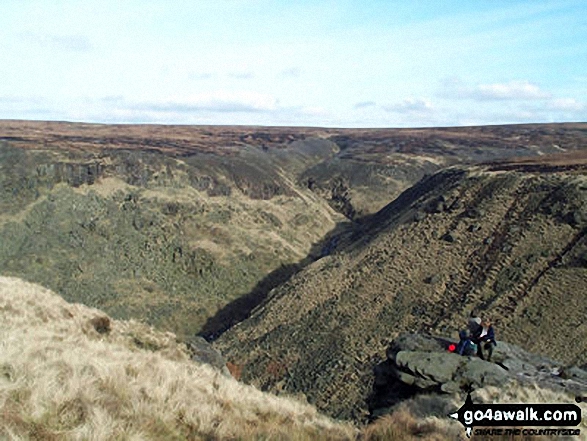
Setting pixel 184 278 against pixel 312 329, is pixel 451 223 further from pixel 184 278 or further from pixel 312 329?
pixel 184 278

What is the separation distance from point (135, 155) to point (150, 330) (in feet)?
165

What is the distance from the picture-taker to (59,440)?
6152 mm

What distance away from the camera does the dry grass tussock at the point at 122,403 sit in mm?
6621

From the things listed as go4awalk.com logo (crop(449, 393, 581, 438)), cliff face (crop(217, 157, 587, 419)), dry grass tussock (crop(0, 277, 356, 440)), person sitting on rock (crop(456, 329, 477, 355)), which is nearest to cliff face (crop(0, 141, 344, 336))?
cliff face (crop(217, 157, 587, 419))

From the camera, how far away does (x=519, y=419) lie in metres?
8.15

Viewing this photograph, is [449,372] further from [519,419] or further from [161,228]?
[161,228]

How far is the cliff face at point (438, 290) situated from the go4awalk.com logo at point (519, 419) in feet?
53.1

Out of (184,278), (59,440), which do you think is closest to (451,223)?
(184,278)

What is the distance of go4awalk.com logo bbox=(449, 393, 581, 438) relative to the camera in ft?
25.9

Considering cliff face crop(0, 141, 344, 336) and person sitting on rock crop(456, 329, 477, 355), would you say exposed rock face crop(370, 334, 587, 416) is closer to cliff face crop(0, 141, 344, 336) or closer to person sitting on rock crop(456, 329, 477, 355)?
person sitting on rock crop(456, 329, 477, 355)

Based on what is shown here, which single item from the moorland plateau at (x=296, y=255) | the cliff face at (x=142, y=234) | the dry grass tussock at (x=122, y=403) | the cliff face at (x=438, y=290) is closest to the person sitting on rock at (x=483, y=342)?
the moorland plateau at (x=296, y=255)

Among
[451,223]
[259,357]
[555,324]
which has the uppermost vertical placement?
[451,223]

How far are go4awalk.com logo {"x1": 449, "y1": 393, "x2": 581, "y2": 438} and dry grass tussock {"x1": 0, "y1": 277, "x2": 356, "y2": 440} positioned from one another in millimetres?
2137

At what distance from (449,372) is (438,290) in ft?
69.8
